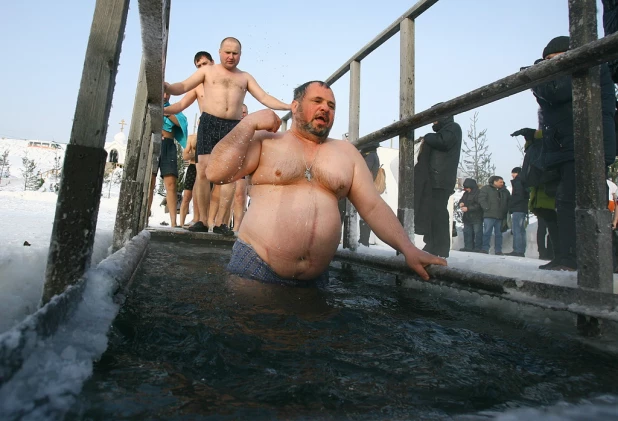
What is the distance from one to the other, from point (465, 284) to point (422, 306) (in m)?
0.25

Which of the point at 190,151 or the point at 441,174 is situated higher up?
the point at 190,151

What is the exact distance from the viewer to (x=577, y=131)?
1772 millimetres

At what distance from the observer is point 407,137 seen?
3.18 metres

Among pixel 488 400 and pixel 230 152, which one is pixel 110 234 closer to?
pixel 230 152

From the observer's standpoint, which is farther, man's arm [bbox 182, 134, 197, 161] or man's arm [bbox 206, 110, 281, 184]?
man's arm [bbox 182, 134, 197, 161]

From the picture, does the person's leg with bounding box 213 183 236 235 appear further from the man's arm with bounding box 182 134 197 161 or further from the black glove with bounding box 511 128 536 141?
the black glove with bounding box 511 128 536 141

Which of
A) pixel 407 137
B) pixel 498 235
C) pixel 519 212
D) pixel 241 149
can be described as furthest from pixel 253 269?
pixel 498 235

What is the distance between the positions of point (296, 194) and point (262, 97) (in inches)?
117

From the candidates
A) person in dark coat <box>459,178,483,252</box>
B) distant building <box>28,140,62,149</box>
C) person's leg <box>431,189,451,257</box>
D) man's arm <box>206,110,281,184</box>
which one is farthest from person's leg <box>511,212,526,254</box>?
distant building <box>28,140,62,149</box>

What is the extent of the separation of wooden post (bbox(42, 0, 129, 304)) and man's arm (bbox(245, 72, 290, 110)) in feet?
12.0

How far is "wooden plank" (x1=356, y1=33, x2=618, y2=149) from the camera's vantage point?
65.1 inches

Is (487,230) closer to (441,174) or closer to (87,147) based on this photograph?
(441,174)

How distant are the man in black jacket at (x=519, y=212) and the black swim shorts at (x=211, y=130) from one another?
214 inches

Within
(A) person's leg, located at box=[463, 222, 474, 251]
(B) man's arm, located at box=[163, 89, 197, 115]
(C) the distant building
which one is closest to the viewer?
(B) man's arm, located at box=[163, 89, 197, 115]
